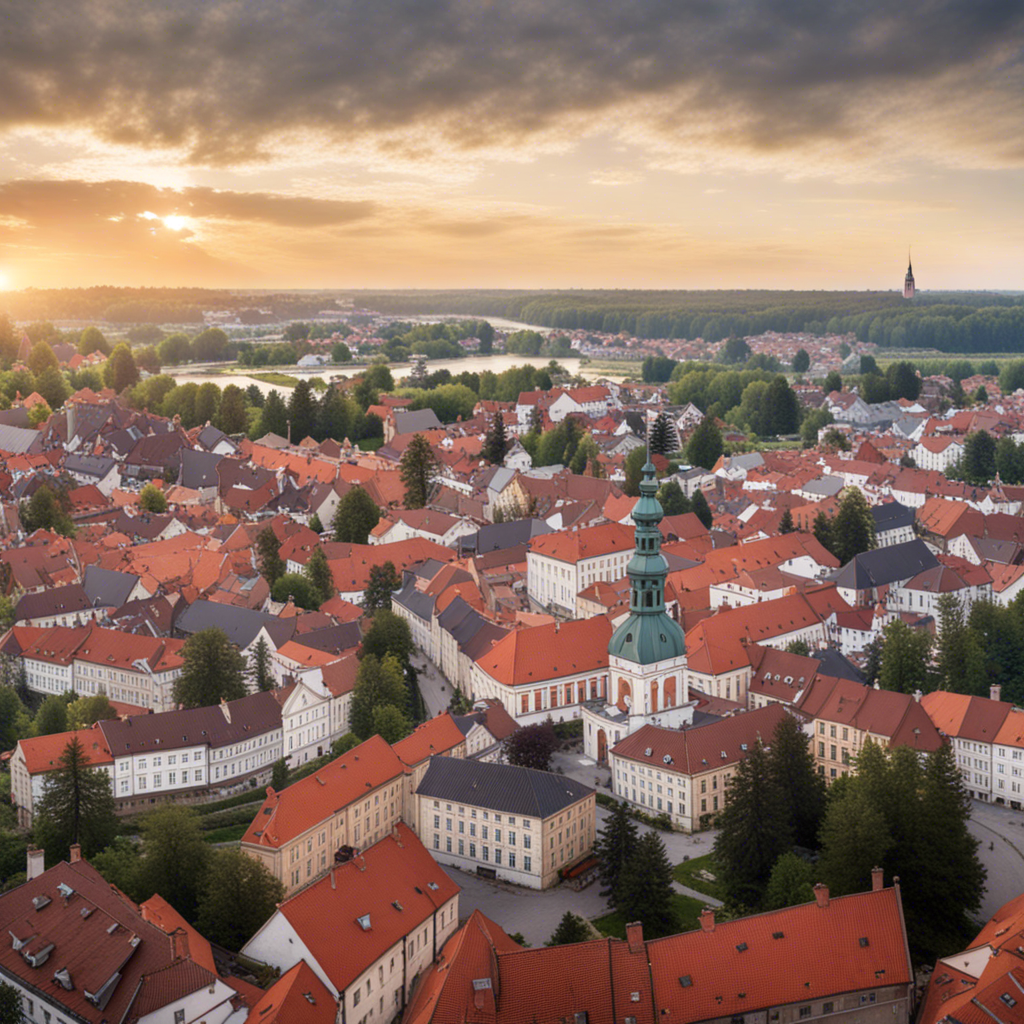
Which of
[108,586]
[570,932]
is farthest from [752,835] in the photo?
[108,586]

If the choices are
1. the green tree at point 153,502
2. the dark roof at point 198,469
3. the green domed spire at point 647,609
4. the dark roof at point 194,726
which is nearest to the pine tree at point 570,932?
the green domed spire at point 647,609

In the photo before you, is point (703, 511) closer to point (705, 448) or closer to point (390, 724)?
point (705, 448)

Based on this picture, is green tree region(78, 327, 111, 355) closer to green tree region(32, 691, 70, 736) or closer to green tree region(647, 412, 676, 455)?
green tree region(647, 412, 676, 455)

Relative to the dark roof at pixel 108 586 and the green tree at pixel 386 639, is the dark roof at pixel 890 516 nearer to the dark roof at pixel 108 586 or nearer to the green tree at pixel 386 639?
the green tree at pixel 386 639

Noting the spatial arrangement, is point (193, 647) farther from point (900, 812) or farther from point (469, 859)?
point (900, 812)

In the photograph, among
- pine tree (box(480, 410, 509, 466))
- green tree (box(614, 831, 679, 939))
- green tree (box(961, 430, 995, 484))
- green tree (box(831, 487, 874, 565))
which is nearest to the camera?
green tree (box(614, 831, 679, 939))

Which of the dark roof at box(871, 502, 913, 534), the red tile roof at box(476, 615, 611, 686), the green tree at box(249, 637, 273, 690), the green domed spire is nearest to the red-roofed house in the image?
the green domed spire
